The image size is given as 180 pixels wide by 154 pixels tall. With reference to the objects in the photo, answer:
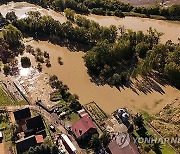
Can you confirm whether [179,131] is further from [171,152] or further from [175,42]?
[175,42]

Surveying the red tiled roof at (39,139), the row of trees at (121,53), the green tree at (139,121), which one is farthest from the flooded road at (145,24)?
the red tiled roof at (39,139)

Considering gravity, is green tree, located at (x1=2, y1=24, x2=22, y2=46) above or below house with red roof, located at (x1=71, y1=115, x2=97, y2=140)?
above

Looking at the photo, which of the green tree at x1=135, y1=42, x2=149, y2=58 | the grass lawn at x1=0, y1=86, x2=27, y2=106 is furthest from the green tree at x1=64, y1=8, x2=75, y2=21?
Result: the grass lawn at x1=0, y1=86, x2=27, y2=106

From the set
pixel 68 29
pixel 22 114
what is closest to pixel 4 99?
pixel 22 114

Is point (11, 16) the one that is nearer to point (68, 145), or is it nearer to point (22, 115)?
point (22, 115)

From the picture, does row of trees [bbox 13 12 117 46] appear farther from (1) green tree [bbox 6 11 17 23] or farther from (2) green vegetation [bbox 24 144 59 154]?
(2) green vegetation [bbox 24 144 59 154]

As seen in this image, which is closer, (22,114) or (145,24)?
(22,114)

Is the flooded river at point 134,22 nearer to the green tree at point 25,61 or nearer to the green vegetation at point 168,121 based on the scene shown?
the green tree at point 25,61
